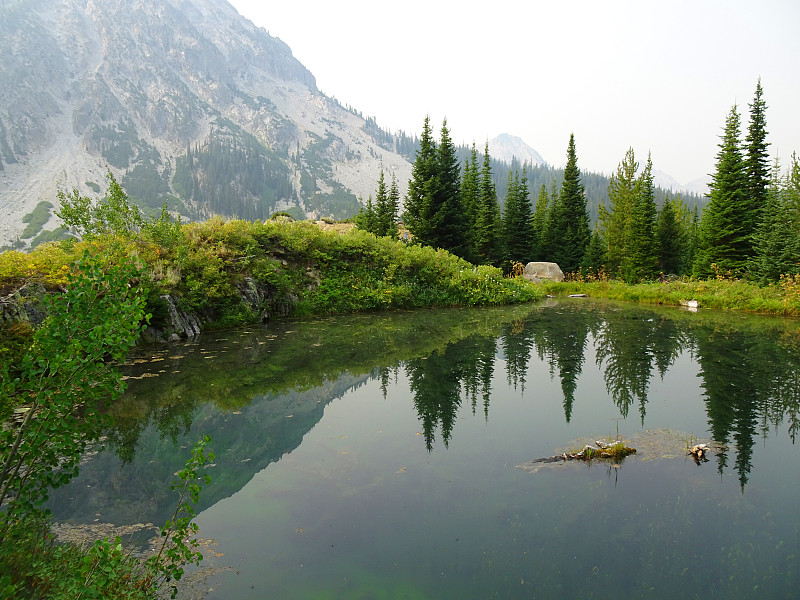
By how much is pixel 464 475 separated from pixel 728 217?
32231 mm

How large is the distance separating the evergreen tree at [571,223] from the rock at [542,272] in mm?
5285

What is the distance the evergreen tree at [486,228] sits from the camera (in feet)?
130

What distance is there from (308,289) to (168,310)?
719cm

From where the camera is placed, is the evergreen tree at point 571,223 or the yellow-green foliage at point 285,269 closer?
the yellow-green foliage at point 285,269

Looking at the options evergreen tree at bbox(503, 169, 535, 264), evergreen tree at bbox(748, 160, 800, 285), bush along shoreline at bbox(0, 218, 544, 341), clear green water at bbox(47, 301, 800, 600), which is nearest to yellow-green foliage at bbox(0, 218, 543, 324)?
bush along shoreline at bbox(0, 218, 544, 341)

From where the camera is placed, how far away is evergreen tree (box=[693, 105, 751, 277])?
28781 mm

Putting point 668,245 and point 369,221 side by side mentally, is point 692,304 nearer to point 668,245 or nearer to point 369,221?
point 668,245

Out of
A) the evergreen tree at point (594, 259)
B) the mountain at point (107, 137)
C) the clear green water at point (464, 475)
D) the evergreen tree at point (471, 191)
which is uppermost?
the mountain at point (107, 137)

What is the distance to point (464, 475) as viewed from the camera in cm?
572

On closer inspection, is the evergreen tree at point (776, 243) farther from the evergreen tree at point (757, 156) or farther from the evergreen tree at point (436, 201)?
the evergreen tree at point (436, 201)

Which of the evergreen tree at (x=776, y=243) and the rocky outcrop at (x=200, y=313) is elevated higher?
the evergreen tree at (x=776, y=243)

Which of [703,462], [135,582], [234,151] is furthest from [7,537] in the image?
[234,151]

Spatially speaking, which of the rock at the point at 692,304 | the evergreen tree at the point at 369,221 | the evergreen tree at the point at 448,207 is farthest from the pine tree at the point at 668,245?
the evergreen tree at the point at 369,221

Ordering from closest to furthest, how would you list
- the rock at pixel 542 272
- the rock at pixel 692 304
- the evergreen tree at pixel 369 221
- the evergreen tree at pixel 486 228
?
the rock at pixel 692 304
the rock at pixel 542 272
the evergreen tree at pixel 369 221
the evergreen tree at pixel 486 228
